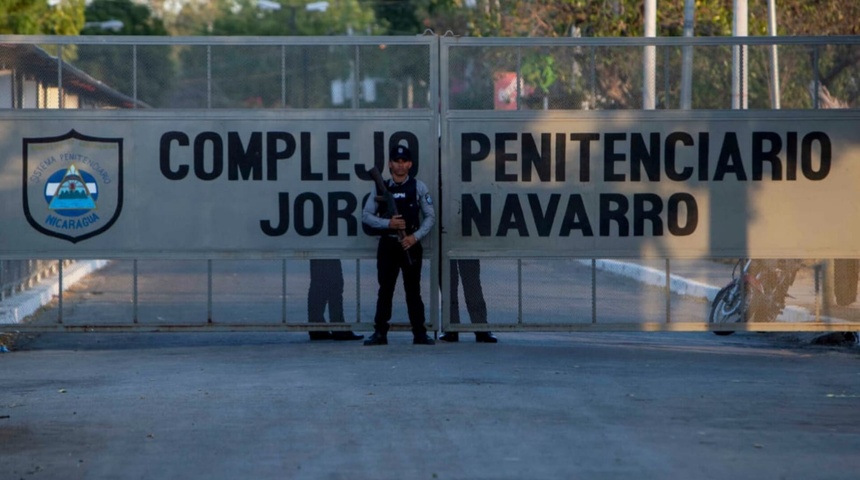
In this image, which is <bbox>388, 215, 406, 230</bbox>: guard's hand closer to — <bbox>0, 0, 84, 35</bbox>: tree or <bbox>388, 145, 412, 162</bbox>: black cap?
<bbox>388, 145, 412, 162</bbox>: black cap

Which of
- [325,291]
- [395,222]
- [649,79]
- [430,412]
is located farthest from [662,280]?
[430,412]

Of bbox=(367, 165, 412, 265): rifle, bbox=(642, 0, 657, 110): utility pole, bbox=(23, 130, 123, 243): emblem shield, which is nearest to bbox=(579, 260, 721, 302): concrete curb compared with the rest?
bbox=(642, 0, 657, 110): utility pole

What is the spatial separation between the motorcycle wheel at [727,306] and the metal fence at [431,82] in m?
0.41

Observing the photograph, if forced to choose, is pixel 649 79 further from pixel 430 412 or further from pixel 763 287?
pixel 430 412

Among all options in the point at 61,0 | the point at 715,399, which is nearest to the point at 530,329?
the point at 715,399

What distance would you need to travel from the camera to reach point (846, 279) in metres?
13.8

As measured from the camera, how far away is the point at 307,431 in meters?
8.66

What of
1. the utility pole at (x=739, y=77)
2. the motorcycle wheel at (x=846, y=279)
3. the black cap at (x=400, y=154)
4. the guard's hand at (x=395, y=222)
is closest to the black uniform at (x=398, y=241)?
the guard's hand at (x=395, y=222)

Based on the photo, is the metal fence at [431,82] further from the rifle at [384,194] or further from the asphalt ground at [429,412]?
the rifle at [384,194]

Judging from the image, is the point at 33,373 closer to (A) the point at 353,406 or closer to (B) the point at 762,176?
(A) the point at 353,406

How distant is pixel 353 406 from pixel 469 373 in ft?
6.33

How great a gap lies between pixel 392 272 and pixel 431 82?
1.77 m

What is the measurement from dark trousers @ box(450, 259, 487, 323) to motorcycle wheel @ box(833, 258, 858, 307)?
3.38 m

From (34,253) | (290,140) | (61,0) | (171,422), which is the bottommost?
(171,422)
